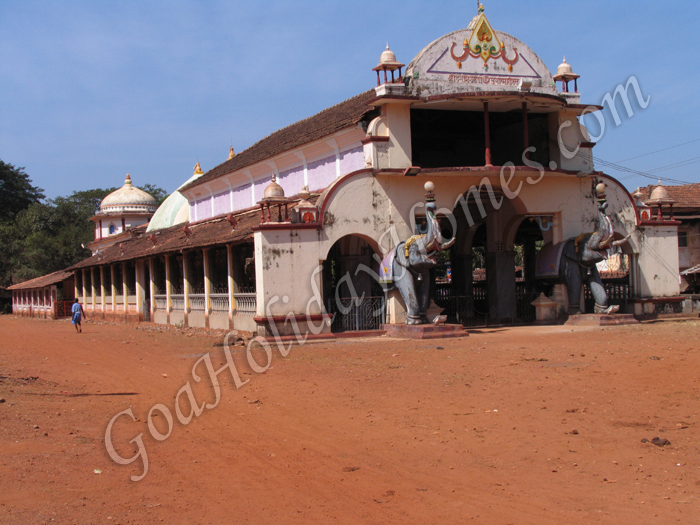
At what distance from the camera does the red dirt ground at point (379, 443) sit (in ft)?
17.9

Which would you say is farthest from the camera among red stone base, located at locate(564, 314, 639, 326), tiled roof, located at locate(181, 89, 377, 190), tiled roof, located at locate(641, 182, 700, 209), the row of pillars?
tiled roof, located at locate(641, 182, 700, 209)

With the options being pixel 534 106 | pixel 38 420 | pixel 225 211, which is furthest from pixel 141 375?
pixel 225 211

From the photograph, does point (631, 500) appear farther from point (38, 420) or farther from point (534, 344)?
point (534, 344)

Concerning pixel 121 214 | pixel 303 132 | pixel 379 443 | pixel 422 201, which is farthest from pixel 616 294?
pixel 121 214

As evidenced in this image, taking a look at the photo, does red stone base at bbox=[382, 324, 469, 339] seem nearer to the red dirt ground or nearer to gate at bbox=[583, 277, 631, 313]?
the red dirt ground

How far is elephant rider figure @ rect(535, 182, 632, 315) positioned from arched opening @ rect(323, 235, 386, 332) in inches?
197

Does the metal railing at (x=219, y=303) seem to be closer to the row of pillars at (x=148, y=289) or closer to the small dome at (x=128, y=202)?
the row of pillars at (x=148, y=289)

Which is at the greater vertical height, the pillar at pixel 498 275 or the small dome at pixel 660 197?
the small dome at pixel 660 197

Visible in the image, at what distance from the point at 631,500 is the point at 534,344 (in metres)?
9.28

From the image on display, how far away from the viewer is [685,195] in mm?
33344

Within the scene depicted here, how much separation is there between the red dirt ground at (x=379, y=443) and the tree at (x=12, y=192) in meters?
58.2

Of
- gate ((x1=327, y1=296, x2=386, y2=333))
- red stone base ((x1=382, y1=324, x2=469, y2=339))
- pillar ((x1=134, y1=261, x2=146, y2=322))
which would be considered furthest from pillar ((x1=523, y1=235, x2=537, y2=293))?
pillar ((x1=134, y1=261, x2=146, y2=322))

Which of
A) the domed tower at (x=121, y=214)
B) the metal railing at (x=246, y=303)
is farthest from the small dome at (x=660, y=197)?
the domed tower at (x=121, y=214)

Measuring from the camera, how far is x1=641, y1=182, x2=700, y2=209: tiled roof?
3181 cm
